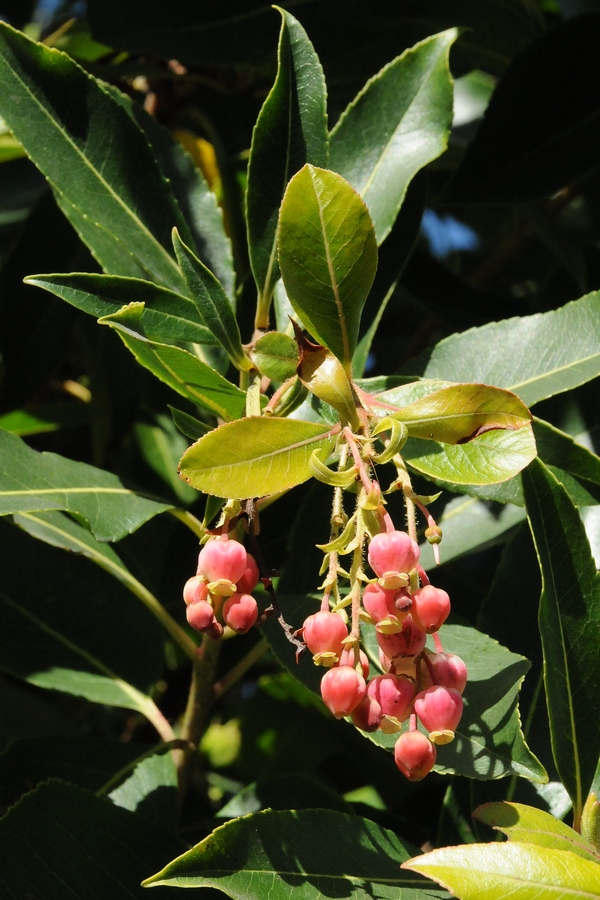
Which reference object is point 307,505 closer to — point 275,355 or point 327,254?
point 275,355

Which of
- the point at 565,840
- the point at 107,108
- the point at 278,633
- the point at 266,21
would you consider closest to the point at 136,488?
the point at 278,633

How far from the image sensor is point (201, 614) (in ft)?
2.68

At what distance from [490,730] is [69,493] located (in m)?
0.53

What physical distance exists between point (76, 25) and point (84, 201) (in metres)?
1.19

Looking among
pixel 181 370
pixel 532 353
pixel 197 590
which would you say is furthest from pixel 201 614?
pixel 532 353

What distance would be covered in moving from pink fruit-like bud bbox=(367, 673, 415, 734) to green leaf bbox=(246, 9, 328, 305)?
53 centimetres

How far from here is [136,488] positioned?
1166 millimetres

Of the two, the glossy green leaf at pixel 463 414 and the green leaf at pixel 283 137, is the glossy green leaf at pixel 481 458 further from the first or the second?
the green leaf at pixel 283 137

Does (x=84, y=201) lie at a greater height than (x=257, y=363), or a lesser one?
greater

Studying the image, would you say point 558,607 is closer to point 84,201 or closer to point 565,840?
point 565,840

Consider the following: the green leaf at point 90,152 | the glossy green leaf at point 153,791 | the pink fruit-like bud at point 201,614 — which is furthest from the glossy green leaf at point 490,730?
the green leaf at point 90,152

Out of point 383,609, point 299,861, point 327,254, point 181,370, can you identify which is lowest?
point 299,861

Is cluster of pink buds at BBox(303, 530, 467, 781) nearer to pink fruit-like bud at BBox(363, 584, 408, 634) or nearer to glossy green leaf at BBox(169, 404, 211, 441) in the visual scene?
pink fruit-like bud at BBox(363, 584, 408, 634)

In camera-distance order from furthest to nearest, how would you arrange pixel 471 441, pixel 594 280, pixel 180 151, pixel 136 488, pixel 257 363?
pixel 594 280 → pixel 180 151 → pixel 136 488 → pixel 257 363 → pixel 471 441
